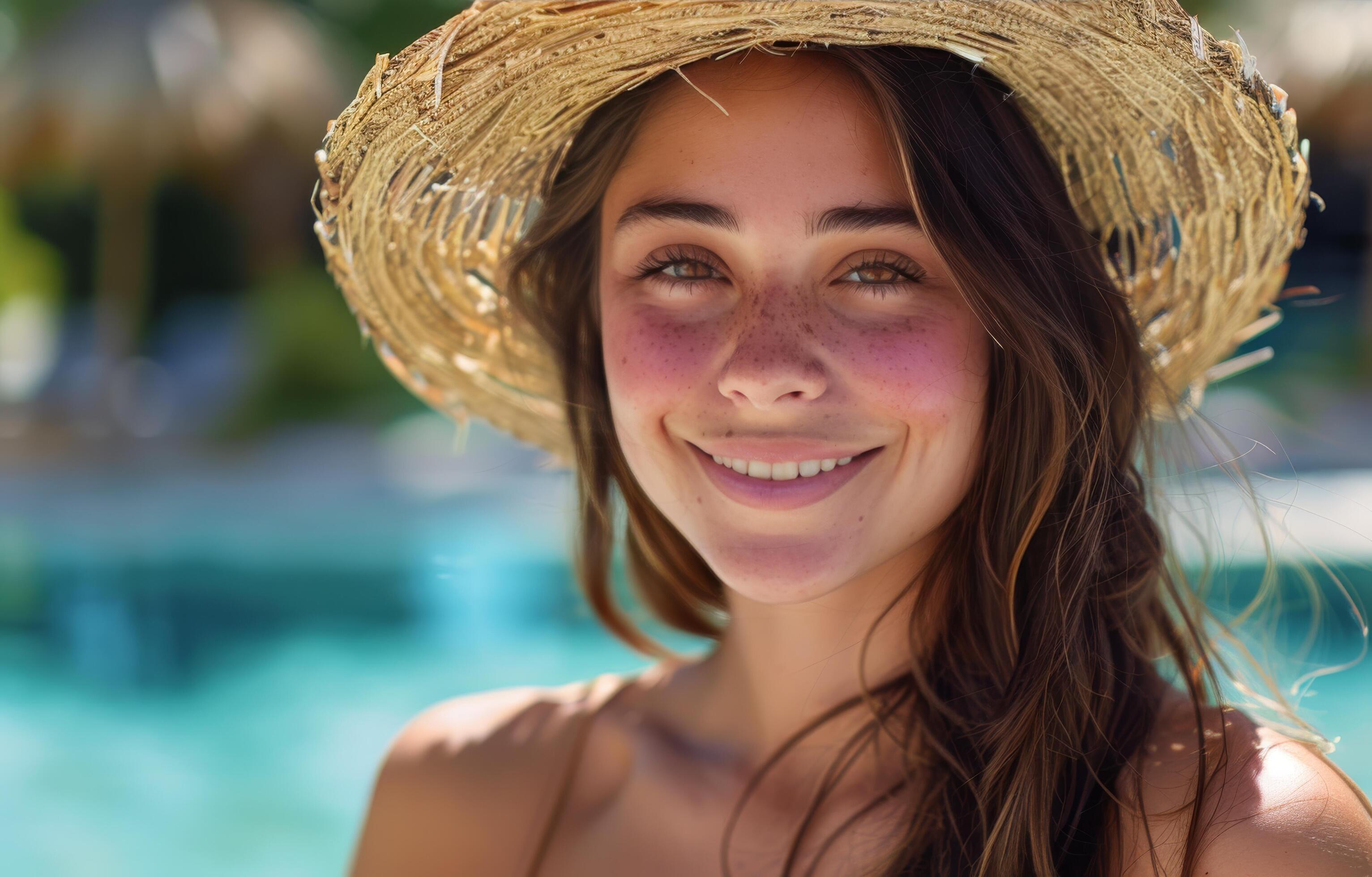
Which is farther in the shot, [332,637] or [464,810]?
[332,637]

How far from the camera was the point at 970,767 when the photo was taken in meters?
1.48

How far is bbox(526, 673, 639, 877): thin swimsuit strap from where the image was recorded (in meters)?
1.68

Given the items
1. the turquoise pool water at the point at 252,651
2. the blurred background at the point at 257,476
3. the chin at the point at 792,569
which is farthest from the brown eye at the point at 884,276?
the turquoise pool water at the point at 252,651

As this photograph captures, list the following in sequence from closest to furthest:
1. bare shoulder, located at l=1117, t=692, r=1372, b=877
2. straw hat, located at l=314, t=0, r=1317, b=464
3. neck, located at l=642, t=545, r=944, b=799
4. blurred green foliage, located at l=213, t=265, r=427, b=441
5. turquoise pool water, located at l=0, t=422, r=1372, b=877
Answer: bare shoulder, located at l=1117, t=692, r=1372, b=877 → straw hat, located at l=314, t=0, r=1317, b=464 → neck, located at l=642, t=545, r=944, b=799 → turquoise pool water, located at l=0, t=422, r=1372, b=877 → blurred green foliage, located at l=213, t=265, r=427, b=441

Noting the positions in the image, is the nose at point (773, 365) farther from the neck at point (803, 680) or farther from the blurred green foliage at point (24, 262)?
the blurred green foliage at point (24, 262)

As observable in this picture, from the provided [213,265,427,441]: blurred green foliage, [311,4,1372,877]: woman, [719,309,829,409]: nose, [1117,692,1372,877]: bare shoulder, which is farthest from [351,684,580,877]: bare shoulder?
[213,265,427,441]: blurred green foliage

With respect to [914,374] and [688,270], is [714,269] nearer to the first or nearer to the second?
[688,270]

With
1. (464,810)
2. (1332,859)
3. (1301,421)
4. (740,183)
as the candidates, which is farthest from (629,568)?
(1301,421)

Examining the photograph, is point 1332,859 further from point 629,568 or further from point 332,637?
point 332,637

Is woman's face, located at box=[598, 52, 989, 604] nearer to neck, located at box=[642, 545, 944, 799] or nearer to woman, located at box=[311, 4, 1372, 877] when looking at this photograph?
woman, located at box=[311, 4, 1372, 877]

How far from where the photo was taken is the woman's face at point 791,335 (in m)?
1.33

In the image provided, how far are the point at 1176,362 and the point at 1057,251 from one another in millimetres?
527

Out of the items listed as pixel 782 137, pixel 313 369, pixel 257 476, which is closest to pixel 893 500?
pixel 782 137

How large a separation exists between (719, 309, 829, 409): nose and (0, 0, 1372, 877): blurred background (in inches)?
21.7
